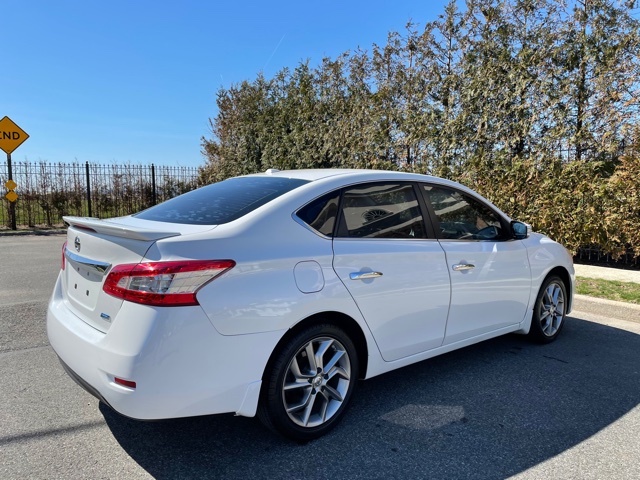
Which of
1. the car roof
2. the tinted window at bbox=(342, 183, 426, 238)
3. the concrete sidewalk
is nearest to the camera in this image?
the tinted window at bbox=(342, 183, 426, 238)

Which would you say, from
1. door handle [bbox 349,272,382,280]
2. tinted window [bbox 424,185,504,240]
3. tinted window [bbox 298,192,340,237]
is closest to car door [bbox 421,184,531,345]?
tinted window [bbox 424,185,504,240]

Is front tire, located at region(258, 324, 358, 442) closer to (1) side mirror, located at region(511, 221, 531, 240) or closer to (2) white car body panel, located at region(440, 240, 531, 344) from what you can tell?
(2) white car body panel, located at region(440, 240, 531, 344)

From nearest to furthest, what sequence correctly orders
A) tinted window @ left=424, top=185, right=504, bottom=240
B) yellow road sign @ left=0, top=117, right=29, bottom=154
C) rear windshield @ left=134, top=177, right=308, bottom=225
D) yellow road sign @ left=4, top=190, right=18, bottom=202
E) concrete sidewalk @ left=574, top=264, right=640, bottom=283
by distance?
1. rear windshield @ left=134, top=177, right=308, bottom=225
2. tinted window @ left=424, top=185, right=504, bottom=240
3. concrete sidewalk @ left=574, top=264, right=640, bottom=283
4. yellow road sign @ left=0, top=117, right=29, bottom=154
5. yellow road sign @ left=4, top=190, right=18, bottom=202

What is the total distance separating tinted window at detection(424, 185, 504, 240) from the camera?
12.0 ft

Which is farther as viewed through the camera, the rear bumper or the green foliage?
the green foliage

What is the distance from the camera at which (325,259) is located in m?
2.78

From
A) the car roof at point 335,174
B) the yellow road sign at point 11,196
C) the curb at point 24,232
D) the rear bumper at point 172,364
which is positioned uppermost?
the yellow road sign at point 11,196

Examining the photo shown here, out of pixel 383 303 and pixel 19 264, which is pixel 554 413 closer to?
pixel 383 303

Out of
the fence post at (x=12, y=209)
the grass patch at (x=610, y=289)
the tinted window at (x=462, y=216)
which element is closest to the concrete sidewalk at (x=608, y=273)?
the grass patch at (x=610, y=289)

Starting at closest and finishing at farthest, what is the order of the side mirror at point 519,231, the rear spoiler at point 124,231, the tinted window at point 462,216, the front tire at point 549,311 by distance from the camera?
the rear spoiler at point 124,231, the tinted window at point 462,216, the side mirror at point 519,231, the front tire at point 549,311

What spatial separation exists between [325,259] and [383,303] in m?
0.54

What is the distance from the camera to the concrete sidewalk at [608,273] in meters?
7.17

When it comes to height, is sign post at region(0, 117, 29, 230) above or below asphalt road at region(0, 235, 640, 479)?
above

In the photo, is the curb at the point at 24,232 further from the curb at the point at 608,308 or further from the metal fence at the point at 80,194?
the curb at the point at 608,308
